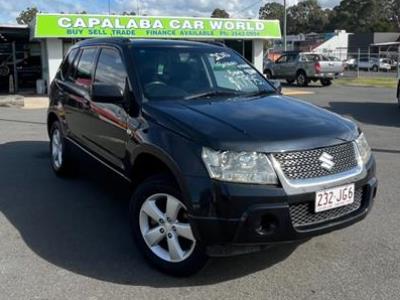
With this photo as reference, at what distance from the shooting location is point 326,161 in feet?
12.4

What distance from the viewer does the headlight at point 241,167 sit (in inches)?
139

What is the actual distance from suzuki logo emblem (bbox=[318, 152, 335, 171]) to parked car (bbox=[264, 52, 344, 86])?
2315 cm

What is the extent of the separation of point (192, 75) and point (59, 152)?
2.85 meters

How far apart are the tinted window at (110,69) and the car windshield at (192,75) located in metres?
0.19

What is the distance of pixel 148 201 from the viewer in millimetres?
4141

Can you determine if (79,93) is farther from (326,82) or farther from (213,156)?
(326,82)

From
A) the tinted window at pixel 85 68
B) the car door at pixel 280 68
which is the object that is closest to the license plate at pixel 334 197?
the tinted window at pixel 85 68

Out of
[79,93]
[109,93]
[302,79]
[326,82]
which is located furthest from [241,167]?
[326,82]

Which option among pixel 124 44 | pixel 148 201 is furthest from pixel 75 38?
pixel 148 201

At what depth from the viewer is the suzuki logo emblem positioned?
3.77 metres

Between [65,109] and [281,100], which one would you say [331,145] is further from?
[65,109]

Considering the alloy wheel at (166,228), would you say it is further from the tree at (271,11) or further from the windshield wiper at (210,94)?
the tree at (271,11)

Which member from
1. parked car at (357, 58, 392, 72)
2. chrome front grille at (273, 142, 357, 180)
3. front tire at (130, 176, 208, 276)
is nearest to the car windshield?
front tire at (130, 176, 208, 276)

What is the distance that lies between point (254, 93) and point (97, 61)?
1.75 m
